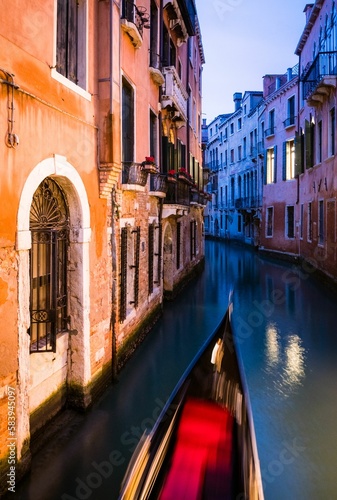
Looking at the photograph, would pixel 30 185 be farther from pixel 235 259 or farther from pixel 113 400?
pixel 235 259

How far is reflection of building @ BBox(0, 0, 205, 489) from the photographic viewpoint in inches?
154

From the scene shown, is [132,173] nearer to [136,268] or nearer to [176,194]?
[136,268]

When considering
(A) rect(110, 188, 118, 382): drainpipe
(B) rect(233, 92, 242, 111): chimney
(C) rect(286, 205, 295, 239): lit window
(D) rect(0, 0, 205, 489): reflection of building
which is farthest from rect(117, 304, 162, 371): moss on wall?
(B) rect(233, 92, 242, 111): chimney

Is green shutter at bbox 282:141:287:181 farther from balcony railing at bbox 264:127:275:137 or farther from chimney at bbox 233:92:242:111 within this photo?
chimney at bbox 233:92:242:111

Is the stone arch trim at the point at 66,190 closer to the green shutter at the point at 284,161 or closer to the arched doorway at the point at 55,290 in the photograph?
the arched doorway at the point at 55,290

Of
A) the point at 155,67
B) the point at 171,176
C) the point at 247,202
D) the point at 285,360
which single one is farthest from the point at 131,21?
the point at 247,202

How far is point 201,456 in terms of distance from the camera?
3285 millimetres

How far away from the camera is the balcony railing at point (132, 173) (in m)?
7.14

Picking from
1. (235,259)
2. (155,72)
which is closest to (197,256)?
(235,259)

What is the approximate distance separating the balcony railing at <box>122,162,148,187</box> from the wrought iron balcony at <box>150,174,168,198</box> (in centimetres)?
182

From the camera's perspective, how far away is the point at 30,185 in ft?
13.6

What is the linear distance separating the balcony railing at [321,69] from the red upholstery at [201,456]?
12850 mm

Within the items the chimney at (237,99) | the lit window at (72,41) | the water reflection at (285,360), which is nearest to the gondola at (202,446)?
the water reflection at (285,360)

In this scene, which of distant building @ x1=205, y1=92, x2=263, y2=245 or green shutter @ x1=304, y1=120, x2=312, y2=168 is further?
distant building @ x1=205, y1=92, x2=263, y2=245
